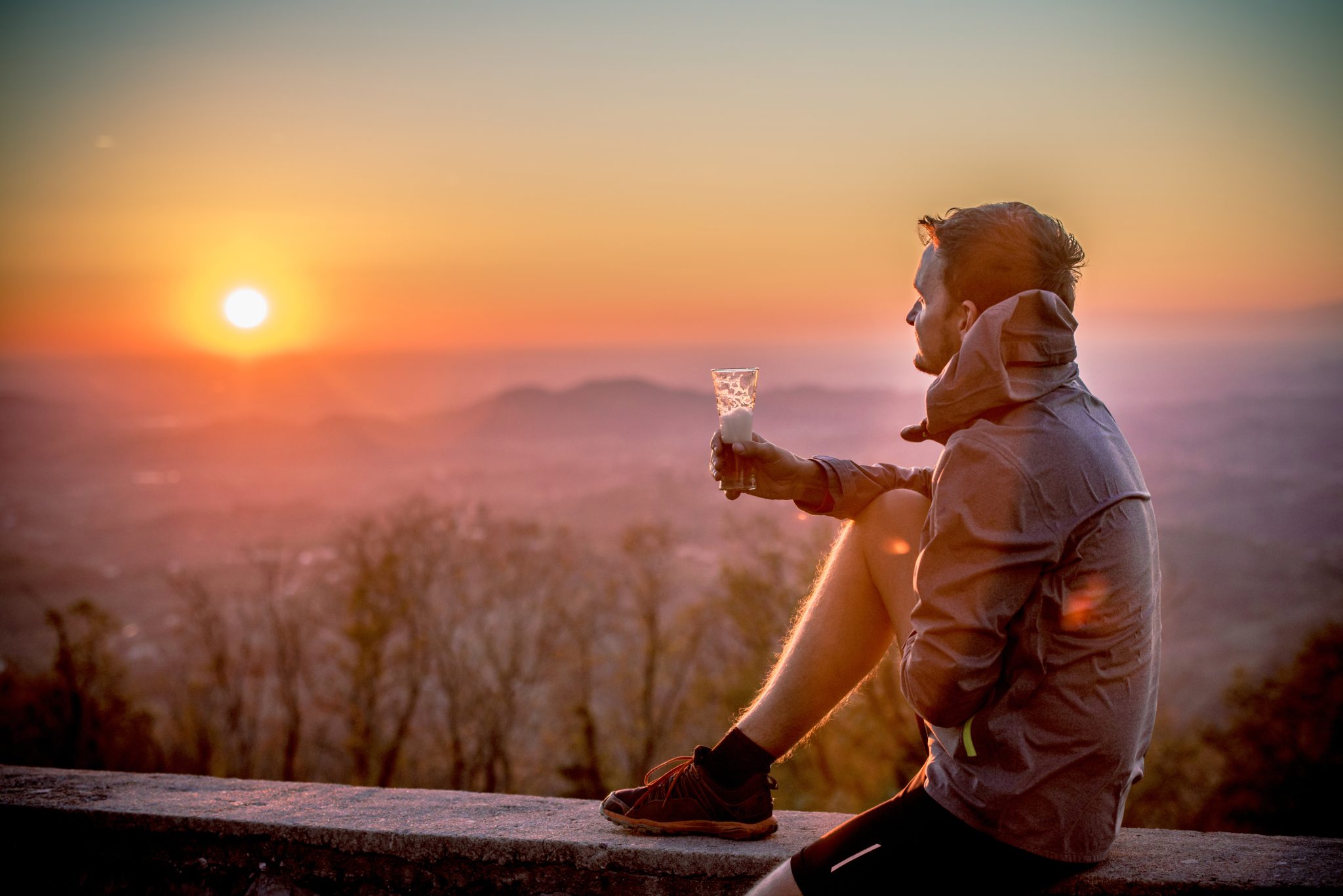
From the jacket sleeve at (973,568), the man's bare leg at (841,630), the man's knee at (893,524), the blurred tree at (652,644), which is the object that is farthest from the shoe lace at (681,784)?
the blurred tree at (652,644)

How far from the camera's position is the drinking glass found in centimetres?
240

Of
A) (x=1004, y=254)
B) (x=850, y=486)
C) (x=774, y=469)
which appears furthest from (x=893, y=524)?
(x=1004, y=254)

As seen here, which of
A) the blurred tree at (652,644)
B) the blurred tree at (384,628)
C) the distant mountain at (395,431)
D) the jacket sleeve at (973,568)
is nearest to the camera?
the jacket sleeve at (973,568)

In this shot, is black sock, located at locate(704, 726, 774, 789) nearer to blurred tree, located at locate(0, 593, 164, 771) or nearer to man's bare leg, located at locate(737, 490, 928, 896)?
man's bare leg, located at locate(737, 490, 928, 896)

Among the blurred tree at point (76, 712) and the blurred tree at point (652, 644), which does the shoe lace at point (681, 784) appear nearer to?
the blurred tree at point (76, 712)

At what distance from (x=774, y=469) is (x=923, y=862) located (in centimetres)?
101

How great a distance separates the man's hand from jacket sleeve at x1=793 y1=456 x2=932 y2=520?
0.03m

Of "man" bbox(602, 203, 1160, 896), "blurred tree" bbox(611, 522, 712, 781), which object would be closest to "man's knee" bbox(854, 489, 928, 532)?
"man" bbox(602, 203, 1160, 896)

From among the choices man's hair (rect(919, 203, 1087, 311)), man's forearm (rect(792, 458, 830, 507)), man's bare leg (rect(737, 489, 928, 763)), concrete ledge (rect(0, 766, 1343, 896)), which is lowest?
concrete ledge (rect(0, 766, 1343, 896))

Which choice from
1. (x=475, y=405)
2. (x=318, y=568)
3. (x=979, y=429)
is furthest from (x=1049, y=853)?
(x=475, y=405)

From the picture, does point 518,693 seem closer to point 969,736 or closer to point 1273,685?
point 1273,685

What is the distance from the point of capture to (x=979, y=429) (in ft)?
5.45

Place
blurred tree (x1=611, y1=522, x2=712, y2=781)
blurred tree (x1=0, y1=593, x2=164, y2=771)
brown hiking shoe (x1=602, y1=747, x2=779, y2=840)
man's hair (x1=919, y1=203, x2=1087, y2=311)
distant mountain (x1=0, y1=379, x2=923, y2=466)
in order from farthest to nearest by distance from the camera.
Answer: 1. distant mountain (x1=0, y1=379, x2=923, y2=466)
2. blurred tree (x1=611, y1=522, x2=712, y2=781)
3. blurred tree (x1=0, y1=593, x2=164, y2=771)
4. brown hiking shoe (x1=602, y1=747, x2=779, y2=840)
5. man's hair (x1=919, y1=203, x2=1087, y2=311)

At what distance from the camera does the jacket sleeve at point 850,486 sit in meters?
2.32
